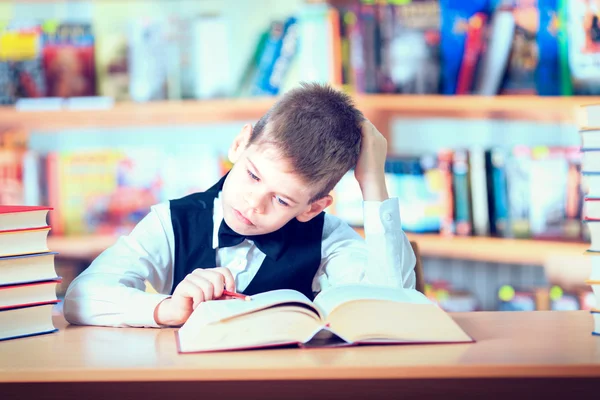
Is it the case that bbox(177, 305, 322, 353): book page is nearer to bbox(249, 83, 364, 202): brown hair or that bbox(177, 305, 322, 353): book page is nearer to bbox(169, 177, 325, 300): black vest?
bbox(249, 83, 364, 202): brown hair

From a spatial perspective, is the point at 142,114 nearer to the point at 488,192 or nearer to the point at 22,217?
the point at 488,192

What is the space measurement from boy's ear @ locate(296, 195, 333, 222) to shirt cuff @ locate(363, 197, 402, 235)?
0.08 metres

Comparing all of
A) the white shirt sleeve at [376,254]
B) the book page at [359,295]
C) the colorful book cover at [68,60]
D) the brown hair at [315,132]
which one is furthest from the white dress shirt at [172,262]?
the colorful book cover at [68,60]

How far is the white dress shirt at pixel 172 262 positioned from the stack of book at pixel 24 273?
9cm

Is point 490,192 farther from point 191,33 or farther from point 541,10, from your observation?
point 191,33

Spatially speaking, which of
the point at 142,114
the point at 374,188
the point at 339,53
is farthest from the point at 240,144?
the point at 142,114

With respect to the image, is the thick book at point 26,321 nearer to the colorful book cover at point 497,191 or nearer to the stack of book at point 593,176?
the stack of book at point 593,176

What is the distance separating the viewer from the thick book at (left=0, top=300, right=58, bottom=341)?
112 cm

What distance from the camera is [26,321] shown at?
114 centimetres

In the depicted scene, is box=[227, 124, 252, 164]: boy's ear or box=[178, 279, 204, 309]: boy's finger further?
box=[227, 124, 252, 164]: boy's ear

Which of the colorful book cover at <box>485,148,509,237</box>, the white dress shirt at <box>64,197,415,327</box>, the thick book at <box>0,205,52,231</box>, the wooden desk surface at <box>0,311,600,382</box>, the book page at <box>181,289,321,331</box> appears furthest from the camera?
the colorful book cover at <box>485,148,509,237</box>

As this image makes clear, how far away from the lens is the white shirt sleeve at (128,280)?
1189mm

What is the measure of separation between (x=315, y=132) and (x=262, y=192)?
13 centimetres

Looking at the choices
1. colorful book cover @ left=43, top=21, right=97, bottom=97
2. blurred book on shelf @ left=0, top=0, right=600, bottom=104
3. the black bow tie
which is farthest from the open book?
colorful book cover @ left=43, top=21, right=97, bottom=97
